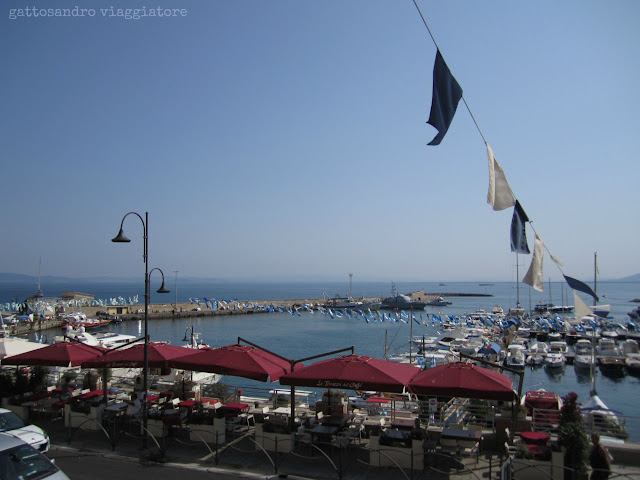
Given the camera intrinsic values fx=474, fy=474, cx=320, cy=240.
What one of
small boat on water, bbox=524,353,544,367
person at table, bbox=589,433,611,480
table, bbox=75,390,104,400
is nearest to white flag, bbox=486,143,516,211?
person at table, bbox=589,433,611,480

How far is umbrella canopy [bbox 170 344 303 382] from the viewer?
37.2ft

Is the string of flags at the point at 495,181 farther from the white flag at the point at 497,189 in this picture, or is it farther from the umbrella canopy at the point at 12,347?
the umbrella canopy at the point at 12,347

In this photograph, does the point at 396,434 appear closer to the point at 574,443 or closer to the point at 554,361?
the point at 574,443

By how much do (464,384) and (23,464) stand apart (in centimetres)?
804

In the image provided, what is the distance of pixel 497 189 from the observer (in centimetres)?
1016

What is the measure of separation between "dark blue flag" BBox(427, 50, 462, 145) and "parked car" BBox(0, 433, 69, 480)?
8.10 meters

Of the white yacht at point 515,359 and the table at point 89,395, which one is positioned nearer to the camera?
the table at point 89,395

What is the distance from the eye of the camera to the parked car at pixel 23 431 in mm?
10195

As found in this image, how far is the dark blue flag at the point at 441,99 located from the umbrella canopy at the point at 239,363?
6.67 metres

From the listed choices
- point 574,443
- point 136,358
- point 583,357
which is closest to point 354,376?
point 574,443

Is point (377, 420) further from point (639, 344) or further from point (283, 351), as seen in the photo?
point (639, 344)

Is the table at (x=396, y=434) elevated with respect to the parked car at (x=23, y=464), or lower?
lower

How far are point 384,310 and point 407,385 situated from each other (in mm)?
114059

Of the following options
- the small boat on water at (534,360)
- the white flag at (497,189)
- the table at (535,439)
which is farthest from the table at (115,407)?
the small boat on water at (534,360)
